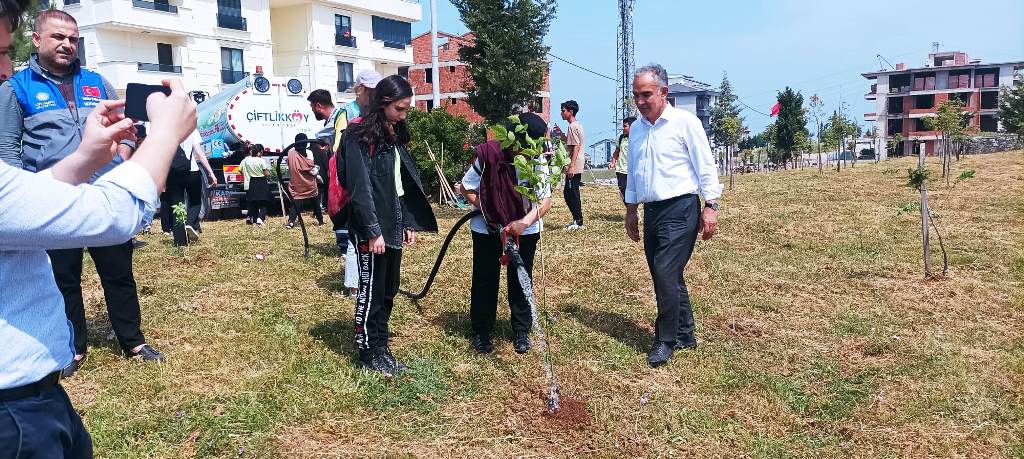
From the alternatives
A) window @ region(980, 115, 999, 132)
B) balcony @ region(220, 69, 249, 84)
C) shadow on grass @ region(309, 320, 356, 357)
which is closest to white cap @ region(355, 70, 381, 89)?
shadow on grass @ region(309, 320, 356, 357)

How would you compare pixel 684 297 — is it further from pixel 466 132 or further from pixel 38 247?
pixel 466 132

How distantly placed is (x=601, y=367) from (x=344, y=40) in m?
38.0

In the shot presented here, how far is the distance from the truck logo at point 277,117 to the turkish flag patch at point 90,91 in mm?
10761

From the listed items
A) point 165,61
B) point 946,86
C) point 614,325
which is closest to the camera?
point 614,325

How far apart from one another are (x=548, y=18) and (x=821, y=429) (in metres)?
28.5

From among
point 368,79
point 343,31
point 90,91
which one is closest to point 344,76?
point 343,31

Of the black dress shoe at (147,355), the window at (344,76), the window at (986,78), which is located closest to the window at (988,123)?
the window at (986,78)

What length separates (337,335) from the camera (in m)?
5.13

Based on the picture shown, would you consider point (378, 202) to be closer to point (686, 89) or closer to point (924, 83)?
point (924, 83)

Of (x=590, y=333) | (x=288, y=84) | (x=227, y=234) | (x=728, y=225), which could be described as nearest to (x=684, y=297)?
(x=590, y=333)

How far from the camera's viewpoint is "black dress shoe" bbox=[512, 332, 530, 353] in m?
4.77

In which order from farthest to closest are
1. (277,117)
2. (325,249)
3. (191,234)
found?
(277,117) < (191,234) < (325,249)

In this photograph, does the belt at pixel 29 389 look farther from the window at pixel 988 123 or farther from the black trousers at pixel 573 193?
the window at pixel 988 123

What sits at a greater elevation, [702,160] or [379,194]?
[702,160]
